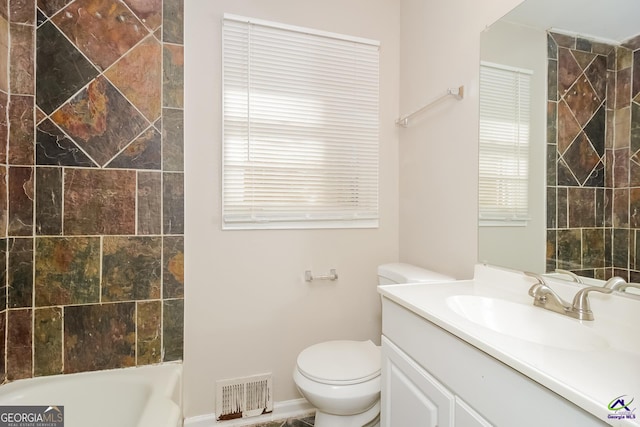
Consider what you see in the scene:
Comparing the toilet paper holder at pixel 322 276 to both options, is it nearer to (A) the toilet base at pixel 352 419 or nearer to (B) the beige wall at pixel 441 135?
(B) the beige wall at pixel 441 135

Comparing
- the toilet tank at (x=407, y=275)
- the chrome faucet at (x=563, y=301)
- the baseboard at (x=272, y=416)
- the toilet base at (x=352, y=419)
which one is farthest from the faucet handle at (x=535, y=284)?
the baseboard at (x=272, y=416)

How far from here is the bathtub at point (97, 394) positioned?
4.34 ft

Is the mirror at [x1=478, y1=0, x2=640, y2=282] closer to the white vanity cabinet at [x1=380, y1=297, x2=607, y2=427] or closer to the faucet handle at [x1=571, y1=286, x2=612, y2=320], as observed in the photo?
the faucet handle at [x1=571, y1=286, x2=612, y2=320]

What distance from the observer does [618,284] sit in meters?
0.84

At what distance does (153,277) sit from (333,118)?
4.39 ft

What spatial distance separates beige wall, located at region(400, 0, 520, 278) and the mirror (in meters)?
0.16

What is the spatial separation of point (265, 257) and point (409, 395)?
3.25 ft

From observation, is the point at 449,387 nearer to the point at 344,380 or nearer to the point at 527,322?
the point at 527,322

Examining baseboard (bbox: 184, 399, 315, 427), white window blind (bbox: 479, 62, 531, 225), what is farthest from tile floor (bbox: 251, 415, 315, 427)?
white window blind (bbox: 479, 62, 531, 225)

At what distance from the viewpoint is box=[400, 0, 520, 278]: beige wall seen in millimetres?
1348

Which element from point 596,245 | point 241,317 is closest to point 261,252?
point 241,317

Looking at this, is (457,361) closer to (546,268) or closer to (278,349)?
(546,268)

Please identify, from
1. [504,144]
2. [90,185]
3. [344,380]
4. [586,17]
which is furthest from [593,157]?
[90,185]

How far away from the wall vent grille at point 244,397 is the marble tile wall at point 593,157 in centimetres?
152
